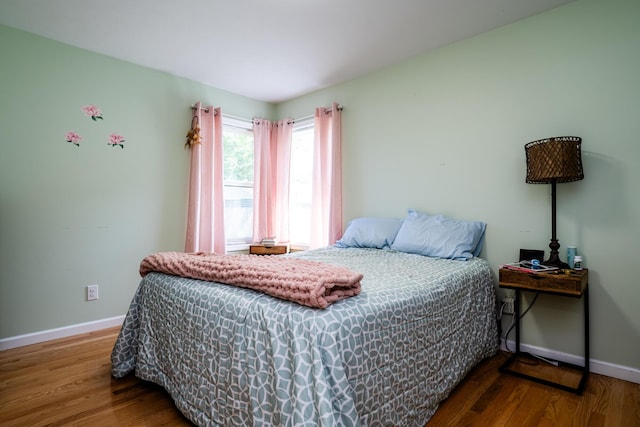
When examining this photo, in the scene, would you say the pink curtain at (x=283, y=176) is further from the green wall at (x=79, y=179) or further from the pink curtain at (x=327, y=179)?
the green wall at (x=79, y=179)

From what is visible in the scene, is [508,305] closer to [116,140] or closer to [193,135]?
[193,135]

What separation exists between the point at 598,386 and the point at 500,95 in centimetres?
195

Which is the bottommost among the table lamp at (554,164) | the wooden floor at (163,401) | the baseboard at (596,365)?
the wooden floor at (163,401)

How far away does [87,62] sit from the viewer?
2.76 meters

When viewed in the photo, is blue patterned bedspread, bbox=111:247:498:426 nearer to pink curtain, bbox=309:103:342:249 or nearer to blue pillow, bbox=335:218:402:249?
blue pillow, bbox=335:218:402:249

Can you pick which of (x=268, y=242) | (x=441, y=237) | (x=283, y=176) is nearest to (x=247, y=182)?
(x=283, y=176)

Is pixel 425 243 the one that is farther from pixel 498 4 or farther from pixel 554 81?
pixel 498 4

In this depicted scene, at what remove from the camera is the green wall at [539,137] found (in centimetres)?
196

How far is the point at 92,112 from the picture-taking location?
2793 millimetres

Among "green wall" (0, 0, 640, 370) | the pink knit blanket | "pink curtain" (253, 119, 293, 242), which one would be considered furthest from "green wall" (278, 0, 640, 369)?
the pink knit blanket

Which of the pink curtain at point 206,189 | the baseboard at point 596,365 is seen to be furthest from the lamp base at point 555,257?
the pink curtain at point 206,189

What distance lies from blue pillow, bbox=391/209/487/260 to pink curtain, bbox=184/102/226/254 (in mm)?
1871

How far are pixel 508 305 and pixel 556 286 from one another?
55 centimetres

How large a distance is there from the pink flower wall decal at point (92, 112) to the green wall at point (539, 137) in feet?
8.28
